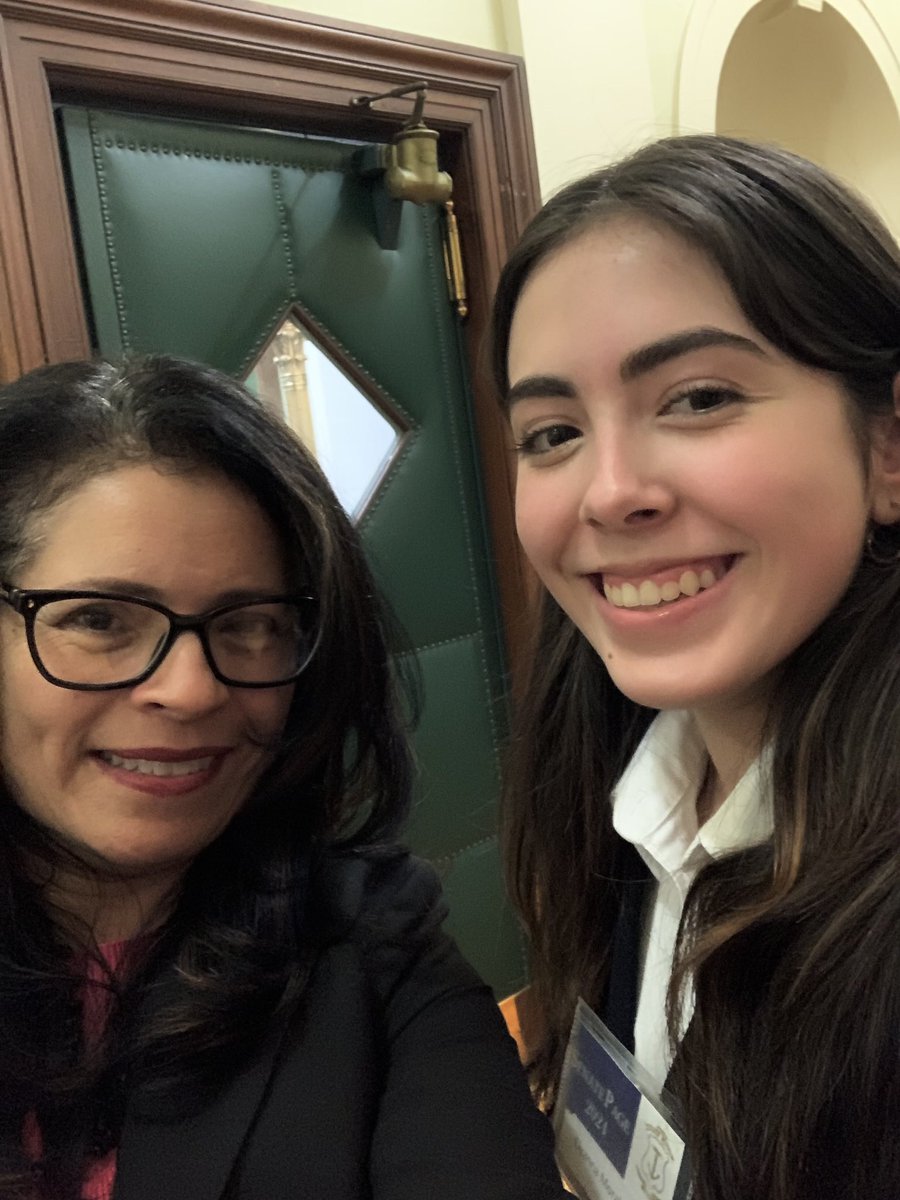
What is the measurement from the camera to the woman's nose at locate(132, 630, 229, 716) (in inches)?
32.0

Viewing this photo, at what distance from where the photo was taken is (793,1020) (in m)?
0.71

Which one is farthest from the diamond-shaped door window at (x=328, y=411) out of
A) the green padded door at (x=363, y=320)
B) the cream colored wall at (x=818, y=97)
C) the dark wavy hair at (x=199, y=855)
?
the cream colored wall at (x=818, y=97)

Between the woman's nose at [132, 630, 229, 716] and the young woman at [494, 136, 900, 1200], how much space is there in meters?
0.32

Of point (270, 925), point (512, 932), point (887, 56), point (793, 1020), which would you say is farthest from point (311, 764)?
point (887, 56)

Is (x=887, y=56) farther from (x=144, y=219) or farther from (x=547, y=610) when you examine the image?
(x=547, y=610)

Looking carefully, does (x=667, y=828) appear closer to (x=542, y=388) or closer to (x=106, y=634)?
(x=542, y=388)

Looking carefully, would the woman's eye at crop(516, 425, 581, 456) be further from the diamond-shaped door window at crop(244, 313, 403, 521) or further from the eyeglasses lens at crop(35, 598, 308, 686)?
the diamond-shaped door window at crop(244, 313, 403, 521)

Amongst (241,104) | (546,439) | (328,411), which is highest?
(241,104)

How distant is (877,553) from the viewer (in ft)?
2.61

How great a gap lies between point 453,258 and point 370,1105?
5.41 ft

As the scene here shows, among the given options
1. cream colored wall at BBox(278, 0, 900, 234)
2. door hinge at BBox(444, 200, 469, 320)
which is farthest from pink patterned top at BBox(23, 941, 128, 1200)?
door hinge at BBox(444, 200, 469, 320)

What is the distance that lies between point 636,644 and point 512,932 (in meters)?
1.48

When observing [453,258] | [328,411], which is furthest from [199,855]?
[453,258]

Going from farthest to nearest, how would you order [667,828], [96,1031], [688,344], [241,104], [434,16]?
1. [434,16]
2. [241,104]
3. [667,828]
4. [96,1031]
5. [688,344]
